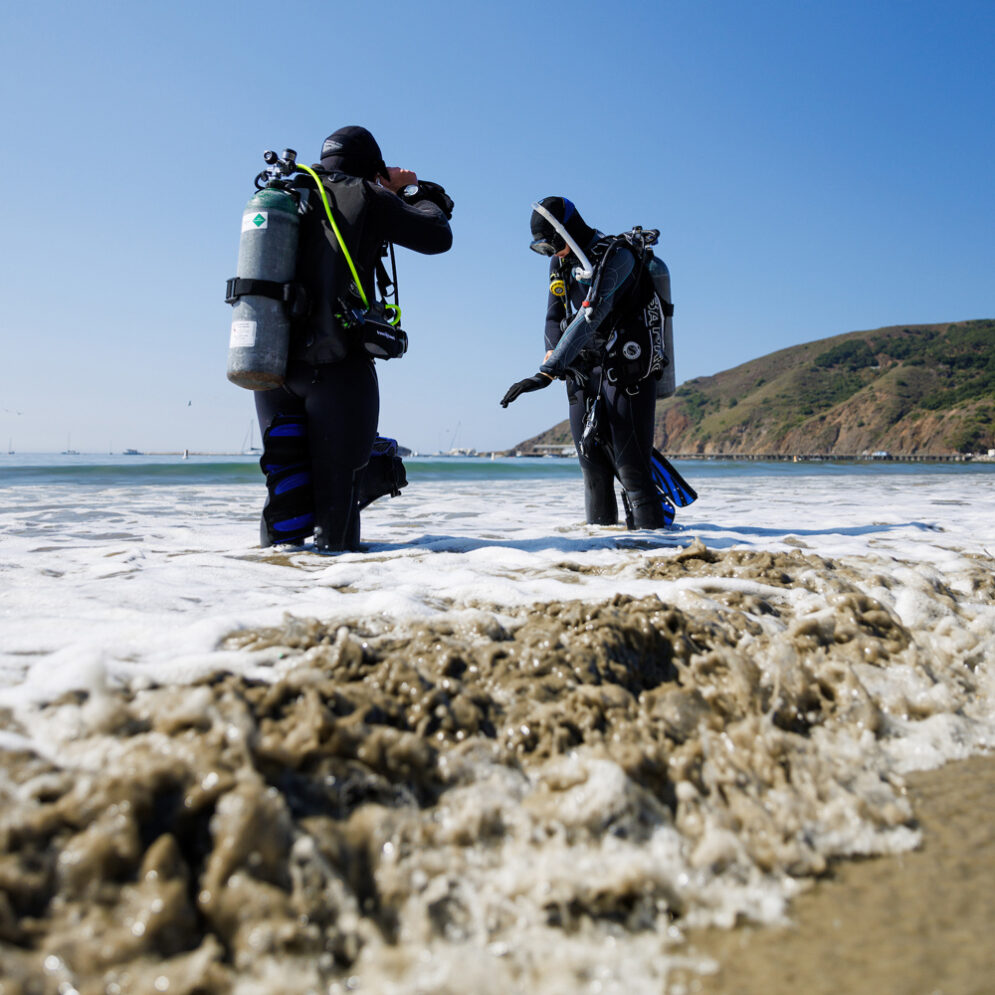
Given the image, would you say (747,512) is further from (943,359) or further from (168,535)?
(943,359)

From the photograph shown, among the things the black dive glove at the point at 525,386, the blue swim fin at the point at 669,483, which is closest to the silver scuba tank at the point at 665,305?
the blue swim fin at the point at 669,483

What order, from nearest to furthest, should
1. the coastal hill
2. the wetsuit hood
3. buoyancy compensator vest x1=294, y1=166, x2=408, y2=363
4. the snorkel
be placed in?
buoyancy compensator vest x1=294, y1=166, x2=408, y2=363 < the wetsuit hood < the snorkel < the coastal hill

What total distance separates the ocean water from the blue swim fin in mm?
2260

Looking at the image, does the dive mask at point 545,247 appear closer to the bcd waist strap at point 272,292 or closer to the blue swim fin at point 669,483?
the blue swim fin at point 669,483

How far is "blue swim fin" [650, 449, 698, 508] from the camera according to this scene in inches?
186

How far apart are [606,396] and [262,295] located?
2.27 m

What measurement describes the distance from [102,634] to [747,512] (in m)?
6.00

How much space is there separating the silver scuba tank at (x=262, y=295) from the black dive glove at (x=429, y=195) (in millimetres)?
657

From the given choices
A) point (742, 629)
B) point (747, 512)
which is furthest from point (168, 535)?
point (747, 512)

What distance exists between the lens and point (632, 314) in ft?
14.7

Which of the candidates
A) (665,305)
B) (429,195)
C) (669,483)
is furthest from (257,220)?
(669,483)

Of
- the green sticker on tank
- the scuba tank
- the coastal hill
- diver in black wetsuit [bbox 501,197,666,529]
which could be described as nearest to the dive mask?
diver in black wetsuit [bbox 501,197,666,529]

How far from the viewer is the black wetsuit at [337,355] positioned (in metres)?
3.31

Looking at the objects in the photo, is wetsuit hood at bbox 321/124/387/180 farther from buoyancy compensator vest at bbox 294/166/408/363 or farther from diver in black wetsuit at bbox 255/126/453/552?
buoyancy compensator vest at bbox 294/166/408/363
